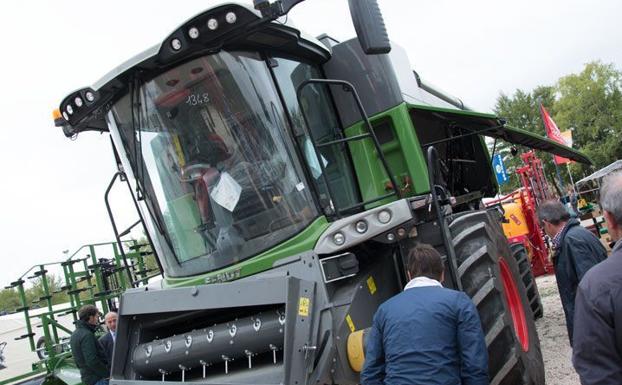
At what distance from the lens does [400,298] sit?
2973mm

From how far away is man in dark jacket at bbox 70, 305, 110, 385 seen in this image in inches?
277

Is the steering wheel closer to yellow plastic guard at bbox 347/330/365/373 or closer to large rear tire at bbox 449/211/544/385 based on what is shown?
yellow plastic guard at bbox 347/330/365/373

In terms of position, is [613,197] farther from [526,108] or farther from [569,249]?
[526,108]

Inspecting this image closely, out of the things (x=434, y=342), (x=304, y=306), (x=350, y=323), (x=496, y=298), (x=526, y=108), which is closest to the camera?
(x=434, y=342)

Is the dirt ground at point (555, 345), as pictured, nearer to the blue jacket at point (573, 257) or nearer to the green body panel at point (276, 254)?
the blue jacket at point (573, 257)

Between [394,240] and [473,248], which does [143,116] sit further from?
[473,248]

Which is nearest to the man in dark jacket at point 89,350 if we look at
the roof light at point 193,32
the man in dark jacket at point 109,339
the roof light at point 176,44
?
the man in dark jacket at point 109,339

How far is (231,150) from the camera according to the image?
3994 millimetres

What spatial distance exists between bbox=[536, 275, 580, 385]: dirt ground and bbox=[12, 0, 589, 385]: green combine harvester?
3.46ft

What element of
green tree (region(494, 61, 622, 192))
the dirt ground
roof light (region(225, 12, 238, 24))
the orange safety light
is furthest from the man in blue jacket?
green tree (region(494, 61, 622, 192))

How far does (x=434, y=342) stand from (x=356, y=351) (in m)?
0.79

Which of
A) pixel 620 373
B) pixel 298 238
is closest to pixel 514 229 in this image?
pixel 298 238

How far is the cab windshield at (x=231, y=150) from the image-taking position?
3971 millimetres

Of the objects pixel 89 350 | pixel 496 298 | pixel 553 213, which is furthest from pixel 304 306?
pixel 89 350
